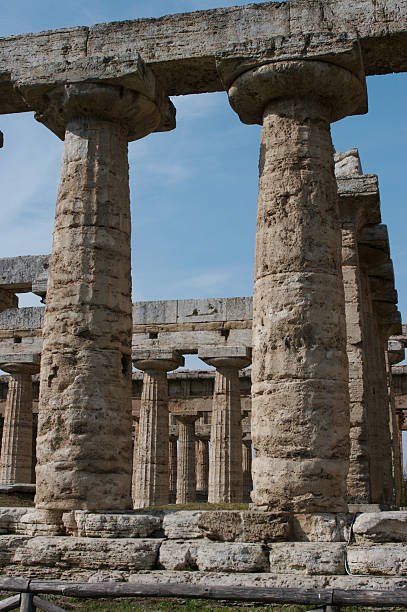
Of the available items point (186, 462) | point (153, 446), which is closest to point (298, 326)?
point (153, 446)

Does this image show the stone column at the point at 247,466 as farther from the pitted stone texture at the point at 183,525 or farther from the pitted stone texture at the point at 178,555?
the pitted stone texture at the point at 178,555

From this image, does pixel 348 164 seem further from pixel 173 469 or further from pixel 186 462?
pixel 173 469

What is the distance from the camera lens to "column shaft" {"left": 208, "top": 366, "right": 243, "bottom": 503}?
27094 mm

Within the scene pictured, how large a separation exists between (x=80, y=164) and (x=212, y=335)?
13.9 meters

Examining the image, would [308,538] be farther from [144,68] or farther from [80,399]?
[144,68]

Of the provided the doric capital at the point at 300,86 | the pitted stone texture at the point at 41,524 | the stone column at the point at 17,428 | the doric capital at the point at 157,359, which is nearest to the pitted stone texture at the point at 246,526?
the pitted stone texture at the point at 41,524

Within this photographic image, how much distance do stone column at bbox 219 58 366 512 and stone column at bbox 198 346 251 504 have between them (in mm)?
14933

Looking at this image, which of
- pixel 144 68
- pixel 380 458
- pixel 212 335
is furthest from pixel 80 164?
pixel 212 335

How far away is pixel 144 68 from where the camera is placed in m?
13.0

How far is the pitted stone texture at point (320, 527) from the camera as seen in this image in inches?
407

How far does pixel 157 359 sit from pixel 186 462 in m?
11.0

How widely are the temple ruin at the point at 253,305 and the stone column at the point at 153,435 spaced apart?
13.0m

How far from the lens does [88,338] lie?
40.5 ft

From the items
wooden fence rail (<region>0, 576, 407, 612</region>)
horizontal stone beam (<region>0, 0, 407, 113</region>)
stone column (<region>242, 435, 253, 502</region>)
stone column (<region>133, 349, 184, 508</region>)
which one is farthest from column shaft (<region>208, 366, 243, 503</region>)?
wooden fence rail (<region>0, 576, 407, 612</region>)
